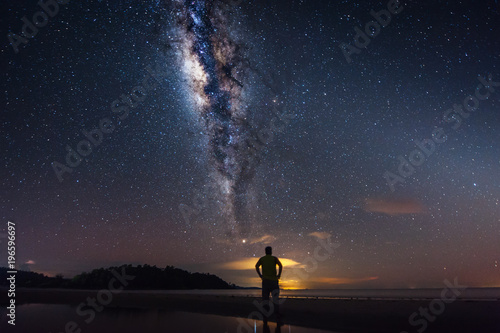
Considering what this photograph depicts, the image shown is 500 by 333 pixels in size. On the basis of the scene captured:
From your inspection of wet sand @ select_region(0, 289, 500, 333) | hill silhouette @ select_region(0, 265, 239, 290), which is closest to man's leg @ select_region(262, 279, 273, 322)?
wet sand @ select_region(0, 289, 500, 333)

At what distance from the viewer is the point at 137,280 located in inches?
1297

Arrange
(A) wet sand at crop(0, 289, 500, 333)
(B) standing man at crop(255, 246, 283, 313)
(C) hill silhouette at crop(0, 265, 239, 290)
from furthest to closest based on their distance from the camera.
→ 1. (C) hill silhouette at crop(0, 265, 239, 290)
2. (B) standing man at crop(255, 246, 283, 313)
3. (A) wet sand at crop(0, 289, 500, 333)

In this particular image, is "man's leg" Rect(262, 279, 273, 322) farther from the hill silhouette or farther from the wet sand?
the hill silhouette

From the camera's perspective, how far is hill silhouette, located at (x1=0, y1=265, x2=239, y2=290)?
92.9 feet

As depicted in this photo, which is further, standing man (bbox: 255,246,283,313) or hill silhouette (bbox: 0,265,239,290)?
hill silhouette (bbox: 0,265,239,290)

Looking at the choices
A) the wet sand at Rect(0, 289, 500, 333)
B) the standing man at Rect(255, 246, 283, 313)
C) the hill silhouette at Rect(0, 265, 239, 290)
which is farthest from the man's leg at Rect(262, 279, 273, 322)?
the hill silhouette at Rect(0, 265, 239, 290)

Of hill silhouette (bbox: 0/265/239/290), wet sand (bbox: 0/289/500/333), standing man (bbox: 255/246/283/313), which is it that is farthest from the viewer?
hill silhouette (bbox: 0/265/239/290)

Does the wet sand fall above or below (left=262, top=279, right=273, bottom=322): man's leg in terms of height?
below

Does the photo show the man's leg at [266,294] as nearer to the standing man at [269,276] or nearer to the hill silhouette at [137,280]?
the standing man at [269,276]

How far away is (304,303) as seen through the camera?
390 inches

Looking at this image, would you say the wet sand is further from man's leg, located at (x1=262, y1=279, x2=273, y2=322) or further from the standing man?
the standing man

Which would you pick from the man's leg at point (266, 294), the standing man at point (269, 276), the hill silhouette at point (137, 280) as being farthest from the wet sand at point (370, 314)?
the hill silhouette at point (137, 280)

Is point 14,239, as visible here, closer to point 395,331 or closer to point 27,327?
point 27,327

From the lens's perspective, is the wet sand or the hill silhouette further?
the hill silhouette
